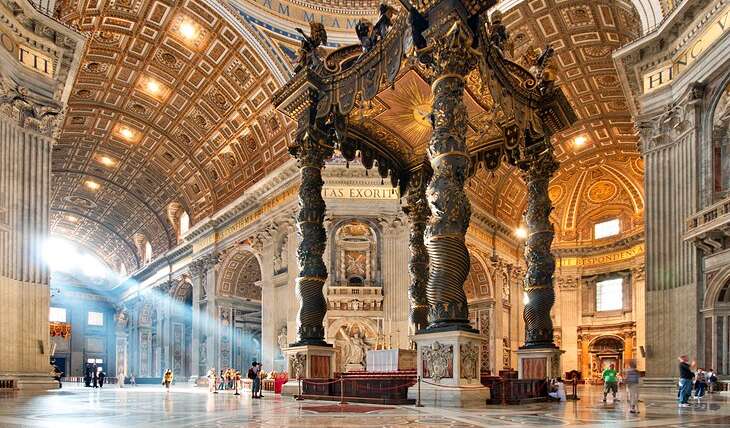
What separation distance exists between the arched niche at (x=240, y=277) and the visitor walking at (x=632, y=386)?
2141 centimetres

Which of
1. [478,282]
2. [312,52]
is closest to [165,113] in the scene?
[478,282]

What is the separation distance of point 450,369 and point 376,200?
15065 millimetres

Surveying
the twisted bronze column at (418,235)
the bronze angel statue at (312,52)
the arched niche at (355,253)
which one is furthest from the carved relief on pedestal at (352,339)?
the bronze angel statue at (312,52)

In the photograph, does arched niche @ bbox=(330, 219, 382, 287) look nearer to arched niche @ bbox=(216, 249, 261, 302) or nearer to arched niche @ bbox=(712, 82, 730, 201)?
arched niche @ bbox=(216, 249, 261, 302)

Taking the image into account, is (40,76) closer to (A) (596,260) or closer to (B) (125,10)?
(B) (125,10)

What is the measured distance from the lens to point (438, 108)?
9.12 meters

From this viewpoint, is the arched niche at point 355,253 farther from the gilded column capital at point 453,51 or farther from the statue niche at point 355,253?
the gilded column capital at point 453,51

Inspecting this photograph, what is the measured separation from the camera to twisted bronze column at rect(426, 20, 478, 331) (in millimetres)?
8711

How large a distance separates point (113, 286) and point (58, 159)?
19358 millimetres

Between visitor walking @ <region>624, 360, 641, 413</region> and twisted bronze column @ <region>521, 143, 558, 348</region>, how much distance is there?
2.05 metres

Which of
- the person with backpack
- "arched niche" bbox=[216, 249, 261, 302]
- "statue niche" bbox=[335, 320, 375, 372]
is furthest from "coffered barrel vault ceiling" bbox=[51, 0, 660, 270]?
"statue niche" bbox=[335, 320, 375, 372]

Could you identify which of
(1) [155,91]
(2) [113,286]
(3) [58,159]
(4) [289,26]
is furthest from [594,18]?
(2) [113,286]

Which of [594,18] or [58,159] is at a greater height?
[594,18]

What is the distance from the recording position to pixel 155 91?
26.9 m
